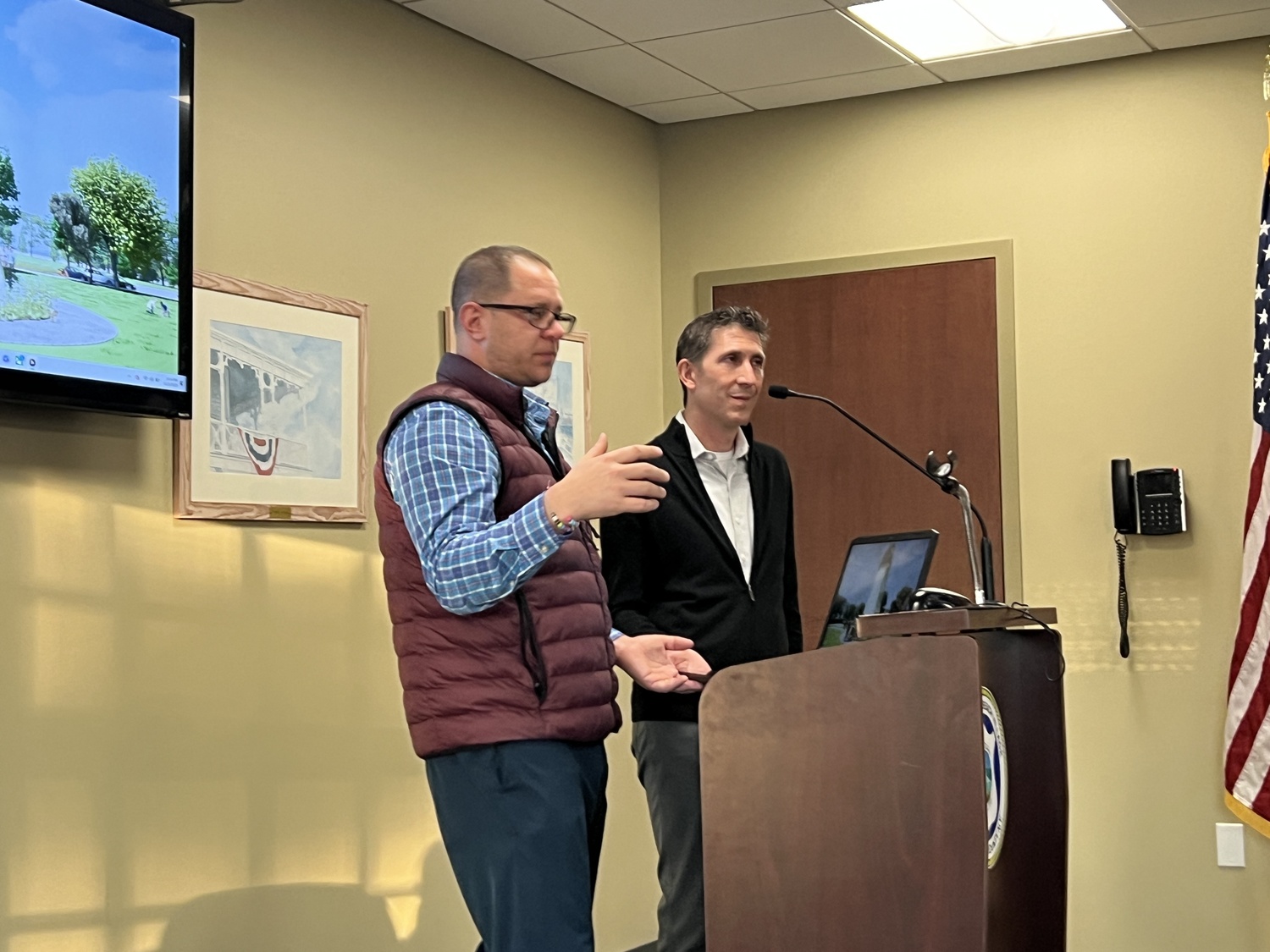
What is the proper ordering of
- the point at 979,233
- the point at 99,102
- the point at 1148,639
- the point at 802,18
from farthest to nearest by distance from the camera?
1. the point at 979,233
2. the point at 1148,639
3. the point at 802,18
4. the point at 99,102

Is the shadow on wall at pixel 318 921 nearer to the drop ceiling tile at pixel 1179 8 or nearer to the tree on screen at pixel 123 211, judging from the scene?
the tree on screen at pixel 123 211

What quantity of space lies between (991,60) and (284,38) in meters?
2.05

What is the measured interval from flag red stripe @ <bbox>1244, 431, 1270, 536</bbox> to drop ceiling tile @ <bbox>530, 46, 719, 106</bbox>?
1902 mm

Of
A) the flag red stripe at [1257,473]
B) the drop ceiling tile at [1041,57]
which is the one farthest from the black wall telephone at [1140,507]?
the drop ceiling tile at [1041,57]

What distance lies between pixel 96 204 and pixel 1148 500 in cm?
288

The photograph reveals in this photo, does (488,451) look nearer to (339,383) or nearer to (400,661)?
(400,661)

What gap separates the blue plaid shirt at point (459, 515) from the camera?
211cm

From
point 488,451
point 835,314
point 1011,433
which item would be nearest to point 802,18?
point 835,314

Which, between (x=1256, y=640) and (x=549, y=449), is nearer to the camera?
(x=549, y=449)

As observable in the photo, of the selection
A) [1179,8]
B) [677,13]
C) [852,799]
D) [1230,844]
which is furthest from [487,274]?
[1230,844]

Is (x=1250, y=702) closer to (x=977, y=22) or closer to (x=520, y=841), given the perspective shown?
(x=977, y=22)

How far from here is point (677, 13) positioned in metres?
4.00

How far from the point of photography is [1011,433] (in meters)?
4.51

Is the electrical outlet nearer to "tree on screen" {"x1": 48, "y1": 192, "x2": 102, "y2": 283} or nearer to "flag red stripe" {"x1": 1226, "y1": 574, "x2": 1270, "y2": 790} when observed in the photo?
"flag red stripe" {"x1": 1226, "y1": 574, "x2": 1270, "y2": 790}
